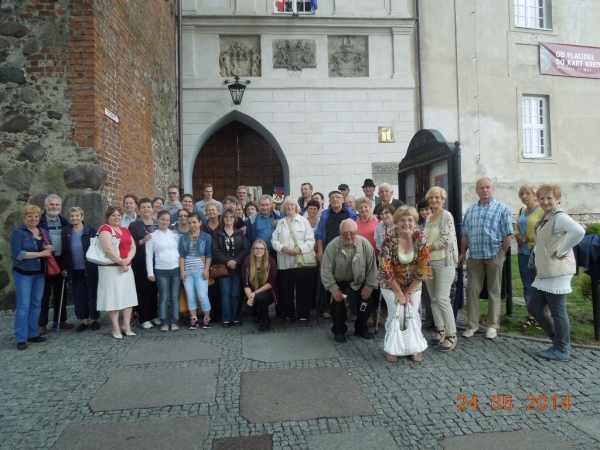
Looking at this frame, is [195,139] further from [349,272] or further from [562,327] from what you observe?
[562,327]

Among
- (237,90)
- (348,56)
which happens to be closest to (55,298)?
(237,90)

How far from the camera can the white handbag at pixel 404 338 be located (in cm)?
469

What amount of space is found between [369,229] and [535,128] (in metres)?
11.2

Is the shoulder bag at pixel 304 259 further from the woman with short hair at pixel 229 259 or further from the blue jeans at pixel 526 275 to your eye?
the blue jeans at pixel 526 275

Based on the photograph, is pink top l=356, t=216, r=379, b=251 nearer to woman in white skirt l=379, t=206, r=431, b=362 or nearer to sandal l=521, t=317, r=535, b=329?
woman in white skirt l=379, t=206, r=431, b=362

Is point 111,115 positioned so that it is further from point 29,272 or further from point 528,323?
point 528,323

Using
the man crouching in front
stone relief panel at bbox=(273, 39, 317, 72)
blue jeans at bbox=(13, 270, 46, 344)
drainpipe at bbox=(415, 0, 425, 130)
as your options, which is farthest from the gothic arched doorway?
the man crouching in front

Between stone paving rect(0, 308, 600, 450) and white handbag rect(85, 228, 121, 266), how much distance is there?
0.97 m

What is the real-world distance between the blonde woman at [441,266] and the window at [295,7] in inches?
375

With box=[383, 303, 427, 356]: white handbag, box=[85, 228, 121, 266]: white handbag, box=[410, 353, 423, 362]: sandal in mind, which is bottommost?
box=[410, 353, 423, 362]: sandal

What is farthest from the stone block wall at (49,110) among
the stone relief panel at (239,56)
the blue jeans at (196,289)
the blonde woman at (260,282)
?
the stone relief panel at (239,56)

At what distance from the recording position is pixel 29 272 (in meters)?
5.68

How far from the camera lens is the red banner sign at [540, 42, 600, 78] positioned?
14461mm

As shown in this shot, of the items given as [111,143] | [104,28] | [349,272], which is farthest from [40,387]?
[104,28]
